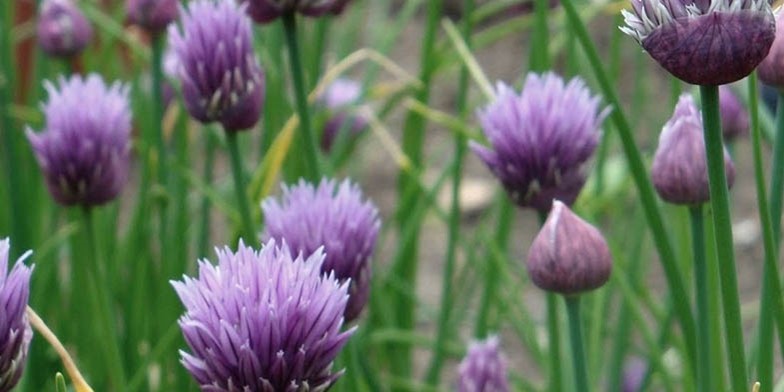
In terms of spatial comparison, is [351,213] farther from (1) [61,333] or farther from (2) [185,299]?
(1) [61,333]

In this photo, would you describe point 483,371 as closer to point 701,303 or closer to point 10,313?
point 701,303

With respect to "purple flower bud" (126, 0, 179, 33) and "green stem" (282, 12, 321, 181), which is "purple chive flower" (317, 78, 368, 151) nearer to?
"purple flower bud" (126, 0, 179, 33)

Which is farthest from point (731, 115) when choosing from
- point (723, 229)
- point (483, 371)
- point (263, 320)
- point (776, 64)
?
point (263, 320)

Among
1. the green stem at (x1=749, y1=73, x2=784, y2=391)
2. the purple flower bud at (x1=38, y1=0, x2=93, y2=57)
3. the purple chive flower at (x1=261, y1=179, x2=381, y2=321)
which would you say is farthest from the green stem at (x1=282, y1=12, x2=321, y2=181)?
the purple flower bud at (x1=38, y1=0, x2=93, y2=57)

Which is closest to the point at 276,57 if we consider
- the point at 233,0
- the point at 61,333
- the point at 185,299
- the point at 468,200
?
the point at 61,333

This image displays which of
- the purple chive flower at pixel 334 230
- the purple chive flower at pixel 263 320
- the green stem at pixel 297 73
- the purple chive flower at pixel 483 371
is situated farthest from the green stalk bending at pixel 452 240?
the purple chive flower at pixel 263 320

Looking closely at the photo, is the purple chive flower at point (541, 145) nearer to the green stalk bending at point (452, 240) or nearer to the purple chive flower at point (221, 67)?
the purple chive flower at point (221, 67)

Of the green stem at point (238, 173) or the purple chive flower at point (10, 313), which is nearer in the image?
the purple chive flower at point (10, 313)
